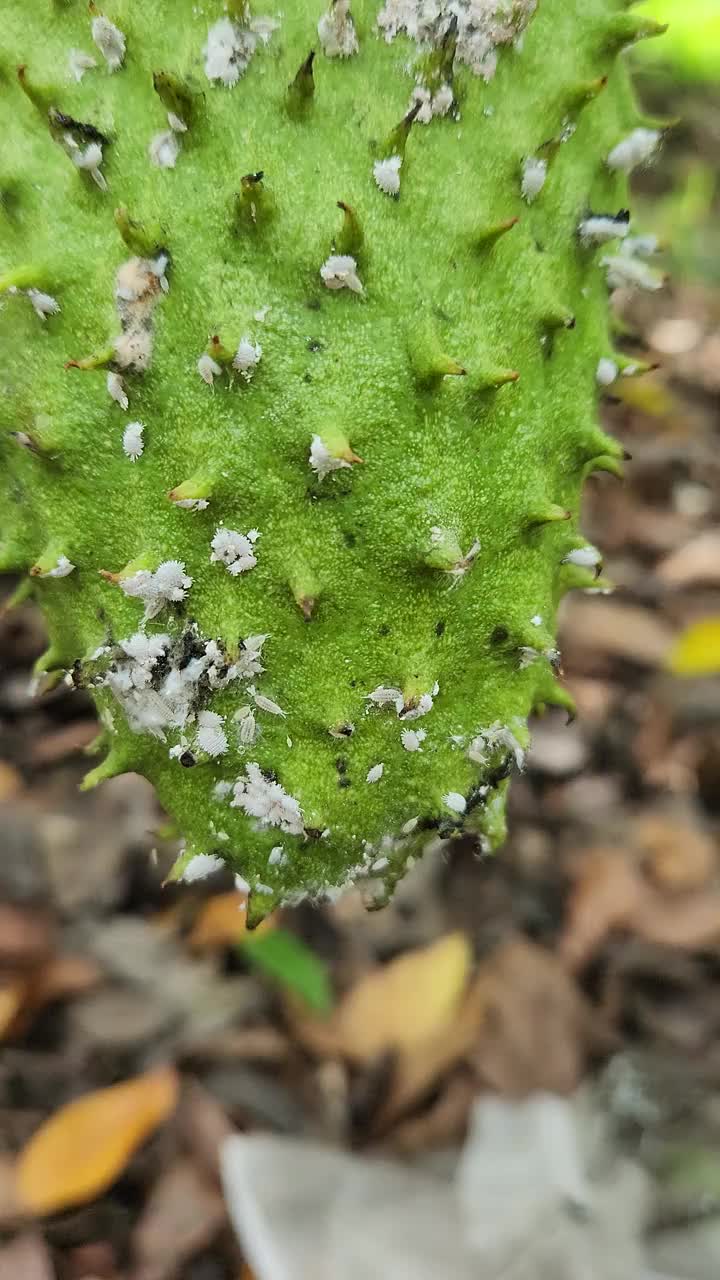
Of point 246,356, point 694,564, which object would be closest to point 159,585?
point 246,356

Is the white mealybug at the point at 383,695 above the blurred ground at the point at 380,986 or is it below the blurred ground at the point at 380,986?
above

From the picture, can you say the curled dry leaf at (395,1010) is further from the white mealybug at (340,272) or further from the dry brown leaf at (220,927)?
the white mealybug at (340,272)

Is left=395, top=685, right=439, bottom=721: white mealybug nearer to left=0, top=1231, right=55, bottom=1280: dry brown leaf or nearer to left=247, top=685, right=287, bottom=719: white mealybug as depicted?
left=247, top=685, right=287, bottom=719: white mealybug

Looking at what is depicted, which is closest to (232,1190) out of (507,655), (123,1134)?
(123,1134)

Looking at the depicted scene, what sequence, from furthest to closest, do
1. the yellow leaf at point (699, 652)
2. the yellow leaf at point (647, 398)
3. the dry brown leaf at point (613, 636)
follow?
1. the yellow leaf at point (647, 398)
2. the dry brown leaf at point (613, 636)
3. the yellow leaf at point (699, 652)

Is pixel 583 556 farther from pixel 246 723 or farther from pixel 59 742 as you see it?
pixel 59 742

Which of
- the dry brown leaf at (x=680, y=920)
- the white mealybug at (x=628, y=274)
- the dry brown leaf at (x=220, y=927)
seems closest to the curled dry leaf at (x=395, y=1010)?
the dry brown leaf at (x=220, y=927)

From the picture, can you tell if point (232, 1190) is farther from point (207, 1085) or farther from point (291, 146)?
point (291, 146)
